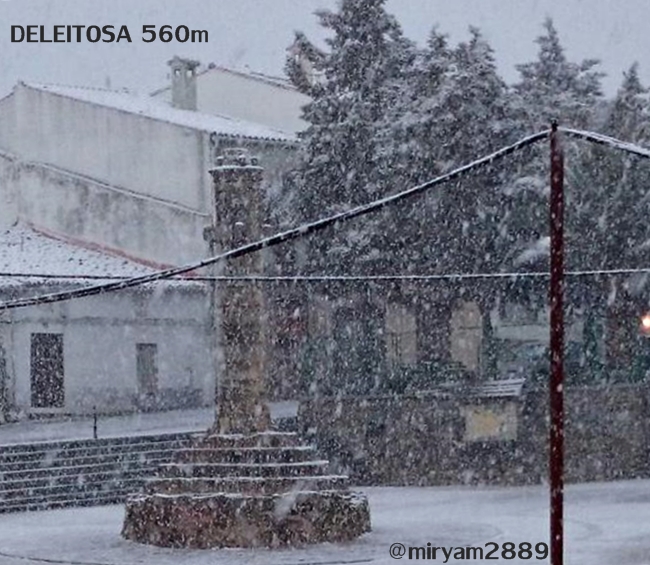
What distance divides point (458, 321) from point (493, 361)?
145 inches

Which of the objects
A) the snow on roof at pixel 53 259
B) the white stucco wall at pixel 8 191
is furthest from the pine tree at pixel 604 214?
the white stucco wall at pixel 8 191

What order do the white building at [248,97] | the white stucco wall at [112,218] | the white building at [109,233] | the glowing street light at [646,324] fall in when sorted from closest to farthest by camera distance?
1. the glowing street light at [646,324]
2. the white building at [109,233]
3. the white stucco wall at [112,218]
4. the white building at [248,97]

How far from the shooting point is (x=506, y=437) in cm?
2633

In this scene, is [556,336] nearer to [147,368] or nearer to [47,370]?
[47,370]

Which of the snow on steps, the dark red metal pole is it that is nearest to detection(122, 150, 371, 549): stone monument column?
the snow on steps

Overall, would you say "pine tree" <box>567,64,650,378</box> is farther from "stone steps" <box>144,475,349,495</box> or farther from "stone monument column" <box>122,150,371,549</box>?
"stone steps" <box>144,475,349,495</box>

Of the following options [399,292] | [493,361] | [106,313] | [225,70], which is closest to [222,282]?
[399,292]

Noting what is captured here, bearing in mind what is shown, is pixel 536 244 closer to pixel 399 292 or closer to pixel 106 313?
pixel 399 292

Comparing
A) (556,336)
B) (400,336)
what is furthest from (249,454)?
(400,336)

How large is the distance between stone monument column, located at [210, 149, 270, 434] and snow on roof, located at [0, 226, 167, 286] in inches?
623

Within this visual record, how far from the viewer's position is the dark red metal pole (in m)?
8.96

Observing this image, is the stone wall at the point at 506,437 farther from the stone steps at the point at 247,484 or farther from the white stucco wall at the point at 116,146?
the white stucco wall at the point at 116,146

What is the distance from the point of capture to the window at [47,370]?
33.8 meters

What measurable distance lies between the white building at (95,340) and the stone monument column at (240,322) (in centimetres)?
1566
